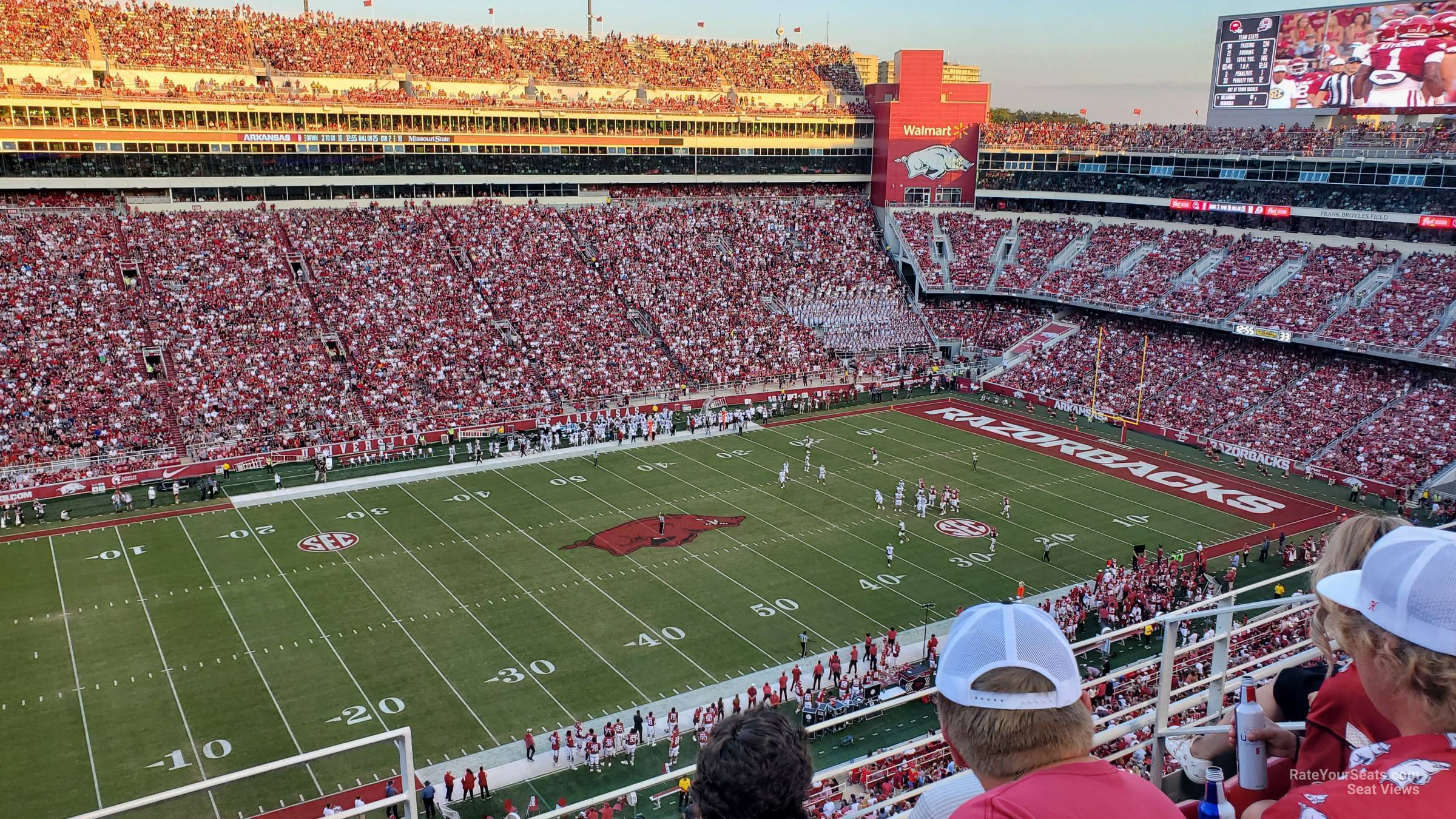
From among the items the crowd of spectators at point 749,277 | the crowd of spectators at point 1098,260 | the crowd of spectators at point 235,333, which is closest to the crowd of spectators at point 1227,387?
the crowd of spectators at point 1098,260

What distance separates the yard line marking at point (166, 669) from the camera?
16828 mm

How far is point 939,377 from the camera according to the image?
155ft

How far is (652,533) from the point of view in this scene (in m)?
28.2

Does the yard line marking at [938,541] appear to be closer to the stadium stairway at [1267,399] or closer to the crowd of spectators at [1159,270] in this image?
the stadium stairway at [1267,399]

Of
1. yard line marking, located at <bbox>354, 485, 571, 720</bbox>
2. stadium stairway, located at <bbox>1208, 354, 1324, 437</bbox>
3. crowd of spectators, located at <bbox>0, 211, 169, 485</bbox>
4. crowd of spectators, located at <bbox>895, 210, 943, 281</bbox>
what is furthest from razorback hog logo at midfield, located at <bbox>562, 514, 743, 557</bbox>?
crowd of spectators, located at <bbox>895, 210, 943, 281</bbox>

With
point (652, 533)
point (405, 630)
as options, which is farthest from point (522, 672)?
point (652, 533)

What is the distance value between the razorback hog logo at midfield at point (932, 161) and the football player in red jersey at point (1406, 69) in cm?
2047

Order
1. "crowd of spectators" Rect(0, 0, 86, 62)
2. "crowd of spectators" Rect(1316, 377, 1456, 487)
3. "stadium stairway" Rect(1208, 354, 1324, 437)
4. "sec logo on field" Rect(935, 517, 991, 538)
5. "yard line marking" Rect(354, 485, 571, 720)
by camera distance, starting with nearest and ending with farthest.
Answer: "yard line marking" Rect(354, 485, 571, 720) → "sec logo on field" Rect(935, 517, 991, 538) → "crowd of spectators" Rect(1316, 377, 1456, 487) → "stadium stairway" Rect(1208, 354, 1324, 437) → "crowd of spectators" Rect(0, 0, 86, 62)

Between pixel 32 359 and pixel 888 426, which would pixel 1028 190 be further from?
pixel 32 359

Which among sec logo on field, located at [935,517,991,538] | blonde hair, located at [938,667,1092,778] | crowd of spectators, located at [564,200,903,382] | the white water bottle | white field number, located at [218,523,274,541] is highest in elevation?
blonde hair, located at [938,667,1092,778]

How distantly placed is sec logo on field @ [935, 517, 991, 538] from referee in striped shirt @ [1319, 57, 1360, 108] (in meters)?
29.1

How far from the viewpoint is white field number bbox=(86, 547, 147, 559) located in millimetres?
25906

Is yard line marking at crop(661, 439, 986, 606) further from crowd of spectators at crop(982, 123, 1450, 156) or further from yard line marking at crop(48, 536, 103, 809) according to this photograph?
crowd of spectators at crop(982, 123, 1450, 156)

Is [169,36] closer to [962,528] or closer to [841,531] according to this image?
[841,531]
